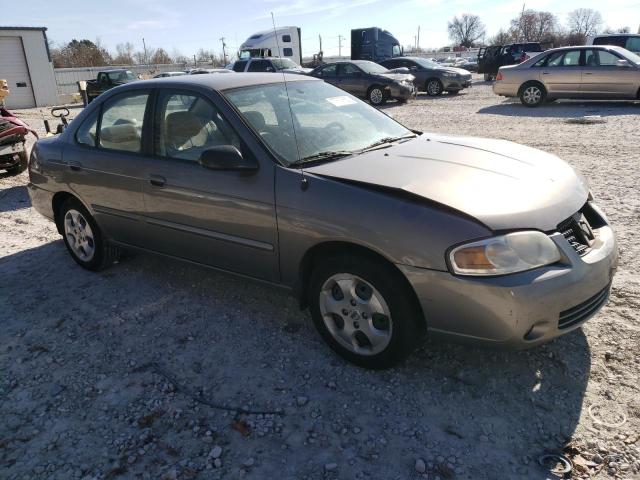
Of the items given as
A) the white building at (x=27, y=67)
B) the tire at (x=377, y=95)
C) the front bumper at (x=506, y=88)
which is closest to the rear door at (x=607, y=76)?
the front bumper at (x=506, y=88)

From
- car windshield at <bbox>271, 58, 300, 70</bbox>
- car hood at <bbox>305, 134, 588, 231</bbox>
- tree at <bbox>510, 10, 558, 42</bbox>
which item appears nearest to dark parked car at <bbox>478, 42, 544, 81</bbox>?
car windshield at <bbox>271, 58, 300, 70</bbox>

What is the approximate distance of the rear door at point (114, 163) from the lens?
12.8ft

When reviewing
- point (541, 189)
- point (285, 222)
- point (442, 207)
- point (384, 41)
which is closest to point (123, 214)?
point (285, 222)

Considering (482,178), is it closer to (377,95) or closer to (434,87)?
(377,95)

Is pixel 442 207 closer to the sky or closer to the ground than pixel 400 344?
closer to the sky

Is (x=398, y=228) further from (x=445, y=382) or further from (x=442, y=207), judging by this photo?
(x=445, y=382)

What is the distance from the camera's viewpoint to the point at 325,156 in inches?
127

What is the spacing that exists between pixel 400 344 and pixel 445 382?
0.37 metres

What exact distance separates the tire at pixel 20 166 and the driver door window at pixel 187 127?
6605mm

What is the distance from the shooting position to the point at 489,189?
8.97 ft

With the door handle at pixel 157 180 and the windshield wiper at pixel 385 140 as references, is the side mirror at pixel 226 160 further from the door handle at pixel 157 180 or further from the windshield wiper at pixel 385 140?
the windshield wiper at pixel 385 140

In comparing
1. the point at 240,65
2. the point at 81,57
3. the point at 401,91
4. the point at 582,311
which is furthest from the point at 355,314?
the point at 81,57

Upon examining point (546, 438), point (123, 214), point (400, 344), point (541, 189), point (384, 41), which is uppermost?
point (384, 41)

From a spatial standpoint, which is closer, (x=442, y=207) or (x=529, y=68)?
(x=442, y=207)
